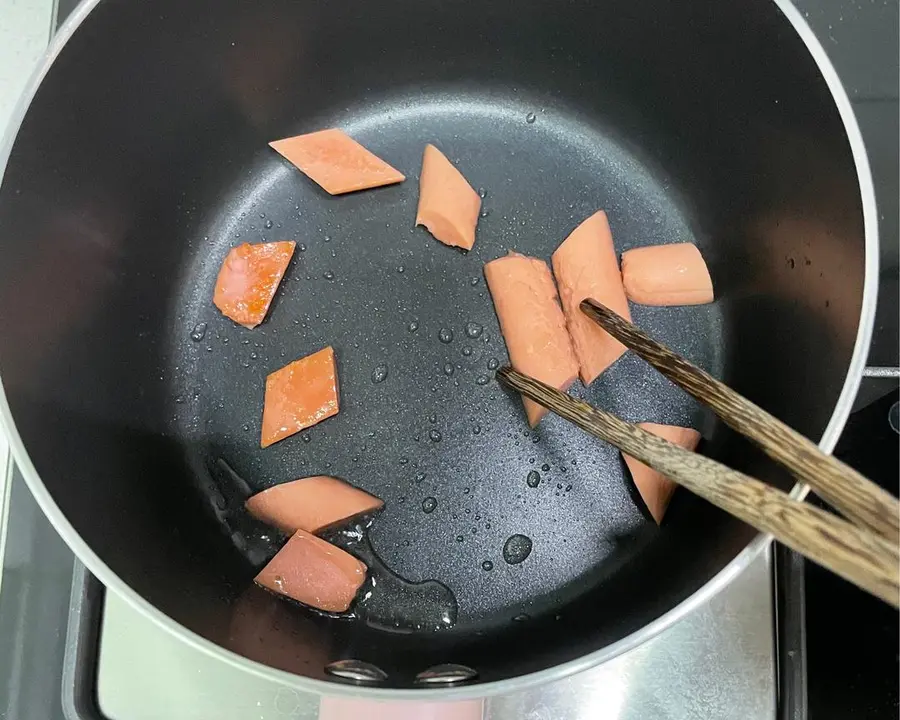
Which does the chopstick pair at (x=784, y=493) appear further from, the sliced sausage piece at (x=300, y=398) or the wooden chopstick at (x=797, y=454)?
the sliced sausage piece at (x=300, y=398)

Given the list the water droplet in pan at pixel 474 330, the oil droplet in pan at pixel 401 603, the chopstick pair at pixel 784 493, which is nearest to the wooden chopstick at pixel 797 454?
the chopstick pair at pixel 784 493

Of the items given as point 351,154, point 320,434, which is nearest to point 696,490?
point 320,434

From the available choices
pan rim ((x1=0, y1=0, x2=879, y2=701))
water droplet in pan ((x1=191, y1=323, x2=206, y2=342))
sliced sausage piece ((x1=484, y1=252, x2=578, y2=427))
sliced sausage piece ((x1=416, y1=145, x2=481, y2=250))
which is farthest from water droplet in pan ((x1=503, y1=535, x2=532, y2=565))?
water droplet in pan ((x1=191, y1=323, x2=206, y2=342))

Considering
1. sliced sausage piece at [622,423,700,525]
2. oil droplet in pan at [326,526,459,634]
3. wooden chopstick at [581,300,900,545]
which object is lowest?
oil droplet in pan at [326,526,459,634]

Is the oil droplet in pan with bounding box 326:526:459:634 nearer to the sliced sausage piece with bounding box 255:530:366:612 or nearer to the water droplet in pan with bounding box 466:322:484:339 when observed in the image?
the sliced sausage piece with bounding box 255:530:366:612

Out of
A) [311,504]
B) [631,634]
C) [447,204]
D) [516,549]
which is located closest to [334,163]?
[447,204]
